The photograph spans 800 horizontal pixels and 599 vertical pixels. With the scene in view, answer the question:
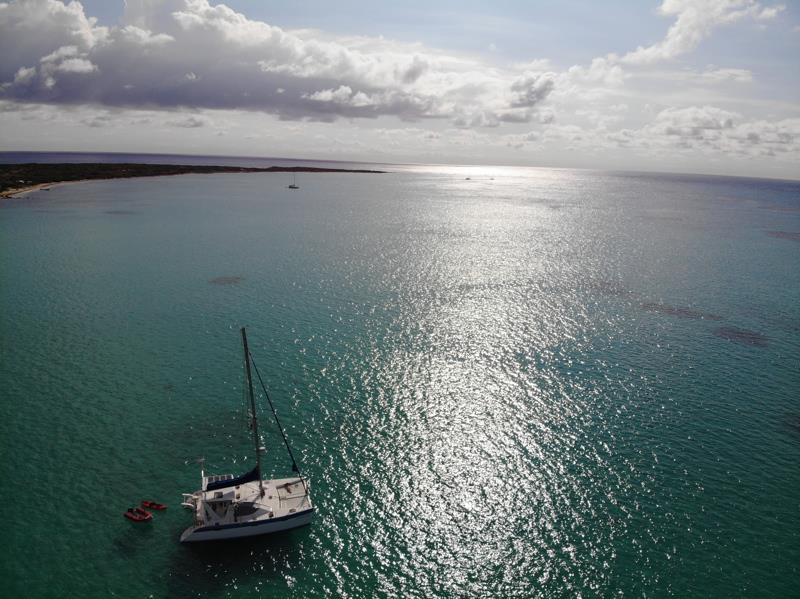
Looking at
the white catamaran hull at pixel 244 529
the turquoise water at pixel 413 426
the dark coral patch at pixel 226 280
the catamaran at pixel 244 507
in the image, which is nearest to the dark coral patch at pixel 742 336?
the turquoise water at pixel 413 426

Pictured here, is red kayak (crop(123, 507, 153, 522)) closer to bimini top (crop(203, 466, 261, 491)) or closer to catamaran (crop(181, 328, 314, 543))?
catamaran (crop(181, 328, 314, 543))

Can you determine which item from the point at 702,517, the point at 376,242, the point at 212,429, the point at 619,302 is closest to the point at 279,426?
the point at 212,429

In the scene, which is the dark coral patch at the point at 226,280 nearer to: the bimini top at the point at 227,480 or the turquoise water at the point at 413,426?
the turquoise water at the point at 413,426

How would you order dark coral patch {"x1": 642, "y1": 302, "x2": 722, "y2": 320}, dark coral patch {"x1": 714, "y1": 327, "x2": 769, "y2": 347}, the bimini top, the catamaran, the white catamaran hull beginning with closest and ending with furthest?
the white catamaran hull
the catamaran
the bimini top
dark coral patch {"x1": 714, "y1": 327, "x2": 769, "y2": 347}
dark coral patch {"x1": 642, "y1": 302, "x2": 722, "y2": 320}

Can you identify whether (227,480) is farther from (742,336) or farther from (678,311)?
(678,311)

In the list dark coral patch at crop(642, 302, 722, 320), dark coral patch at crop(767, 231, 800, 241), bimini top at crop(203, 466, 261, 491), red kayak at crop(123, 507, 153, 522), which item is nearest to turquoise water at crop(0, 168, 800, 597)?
dark coral patch at crop(642, 302, 722, 320)

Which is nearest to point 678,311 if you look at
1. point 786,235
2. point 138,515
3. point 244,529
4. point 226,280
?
point 244,529
